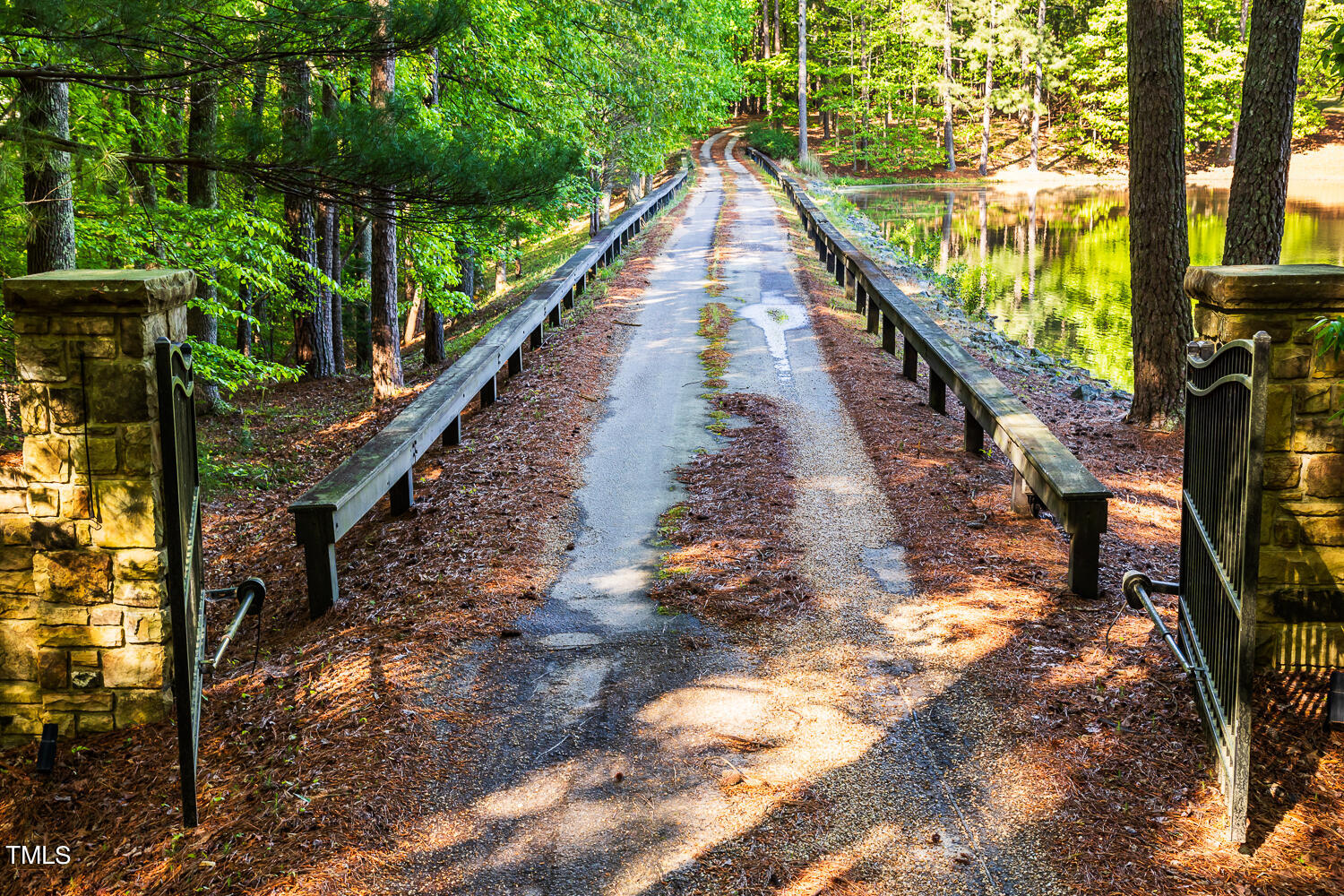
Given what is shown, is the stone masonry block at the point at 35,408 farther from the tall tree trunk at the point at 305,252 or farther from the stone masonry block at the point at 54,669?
the tall tree trunk at the point at 305,252

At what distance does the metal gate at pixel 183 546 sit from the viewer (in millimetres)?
3611

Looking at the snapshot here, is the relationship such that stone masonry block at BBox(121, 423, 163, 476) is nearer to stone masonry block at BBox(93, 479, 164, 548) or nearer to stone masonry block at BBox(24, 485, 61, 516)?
stone masonry block at BBox(93, 479, 164, 548)

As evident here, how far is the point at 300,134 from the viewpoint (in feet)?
21.1

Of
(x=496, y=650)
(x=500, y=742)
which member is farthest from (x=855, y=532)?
(x=500, y=742)

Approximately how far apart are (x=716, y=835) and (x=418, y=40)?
5427mm

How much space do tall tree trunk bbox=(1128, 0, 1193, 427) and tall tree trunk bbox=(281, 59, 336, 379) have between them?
6.96 m

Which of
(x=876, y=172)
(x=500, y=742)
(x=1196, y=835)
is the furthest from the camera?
(x=876, y=172)

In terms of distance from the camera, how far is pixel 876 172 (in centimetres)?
5369

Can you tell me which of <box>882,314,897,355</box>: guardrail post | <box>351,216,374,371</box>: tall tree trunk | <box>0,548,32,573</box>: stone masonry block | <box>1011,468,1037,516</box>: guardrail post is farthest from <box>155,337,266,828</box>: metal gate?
<box>351,216,374,371</box>: tall tree trunk

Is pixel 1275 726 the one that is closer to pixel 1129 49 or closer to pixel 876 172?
pixel 1129 49

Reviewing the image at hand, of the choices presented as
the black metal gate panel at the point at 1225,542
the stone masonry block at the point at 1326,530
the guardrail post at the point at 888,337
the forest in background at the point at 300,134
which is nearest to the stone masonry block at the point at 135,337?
the forest in background at the point at 300,134

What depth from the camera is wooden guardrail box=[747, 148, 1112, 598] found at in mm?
5371

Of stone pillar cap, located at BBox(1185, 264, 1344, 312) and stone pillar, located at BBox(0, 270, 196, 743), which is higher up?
stone pillar cap, located at BBox(1185, 264, 1344, 312)

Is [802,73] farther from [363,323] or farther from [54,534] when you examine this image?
[54,534]
